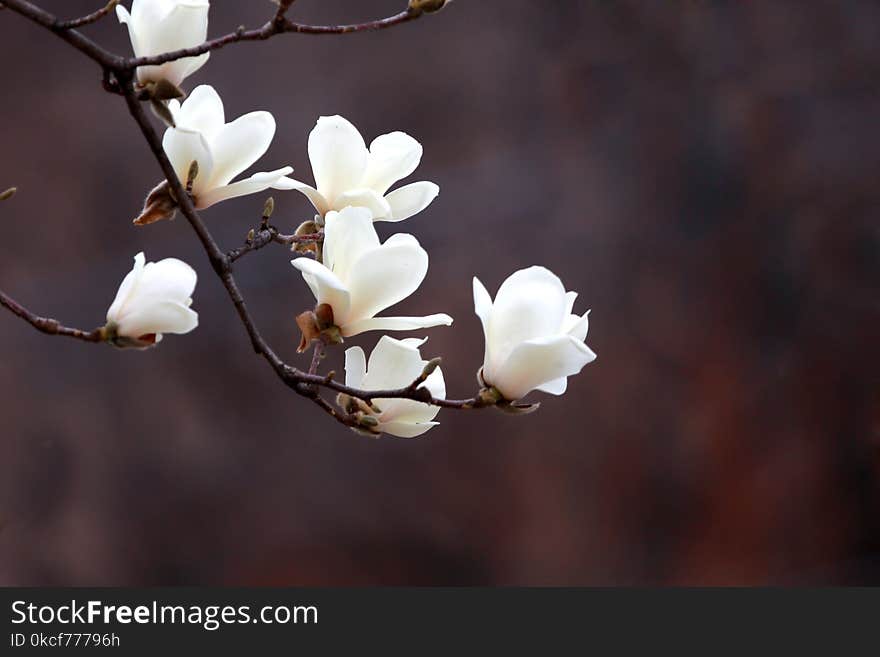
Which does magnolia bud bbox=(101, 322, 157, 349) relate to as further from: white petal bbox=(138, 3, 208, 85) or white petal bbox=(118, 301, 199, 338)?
white petal bbox=(138, 3, 208, 85)

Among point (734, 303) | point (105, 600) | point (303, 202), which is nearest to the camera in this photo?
point (105, 600)

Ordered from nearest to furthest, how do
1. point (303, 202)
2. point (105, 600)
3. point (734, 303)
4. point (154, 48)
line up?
point (154, 48) < point (105, 600) < point (303, 202) < point (734, 303)

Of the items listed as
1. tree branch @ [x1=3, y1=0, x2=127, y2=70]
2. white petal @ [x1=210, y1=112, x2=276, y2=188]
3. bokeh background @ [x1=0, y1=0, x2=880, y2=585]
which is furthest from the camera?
bokeh background @ [x1=0, y1=0, x2=880, y2=585]

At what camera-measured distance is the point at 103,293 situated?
196cm

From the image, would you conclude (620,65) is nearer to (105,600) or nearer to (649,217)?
(649,217)

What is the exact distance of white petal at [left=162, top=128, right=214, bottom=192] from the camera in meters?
0.49

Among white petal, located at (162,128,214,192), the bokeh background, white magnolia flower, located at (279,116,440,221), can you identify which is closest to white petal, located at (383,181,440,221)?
white magnolia flower, located at (279,116,440,221)

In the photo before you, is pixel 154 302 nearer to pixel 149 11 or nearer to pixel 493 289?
pixel 149 11

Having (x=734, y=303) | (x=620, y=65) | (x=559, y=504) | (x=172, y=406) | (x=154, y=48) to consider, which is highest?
(x=620, y=65)

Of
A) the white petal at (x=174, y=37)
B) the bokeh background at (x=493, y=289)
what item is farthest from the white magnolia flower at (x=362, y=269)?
the bokeh background at (x=493, y=289)

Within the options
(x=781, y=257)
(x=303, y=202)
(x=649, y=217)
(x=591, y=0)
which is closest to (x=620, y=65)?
(x=591, y=0)

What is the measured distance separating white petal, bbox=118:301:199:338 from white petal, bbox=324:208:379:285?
7 centimetres

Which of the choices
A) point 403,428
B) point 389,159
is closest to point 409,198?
point 389,159

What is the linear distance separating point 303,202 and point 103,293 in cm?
45
